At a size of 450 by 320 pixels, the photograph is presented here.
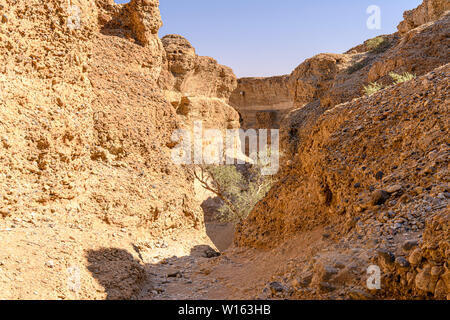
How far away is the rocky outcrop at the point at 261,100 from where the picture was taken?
30469 millimetres

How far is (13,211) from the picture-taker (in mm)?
4180

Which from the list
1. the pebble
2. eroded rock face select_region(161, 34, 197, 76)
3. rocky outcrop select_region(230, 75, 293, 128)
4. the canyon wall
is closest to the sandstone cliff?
the pebble

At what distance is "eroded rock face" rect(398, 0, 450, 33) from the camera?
599 inches

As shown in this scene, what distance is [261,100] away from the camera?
30953mm

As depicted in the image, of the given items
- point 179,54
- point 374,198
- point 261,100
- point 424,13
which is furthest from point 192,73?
point 374,198

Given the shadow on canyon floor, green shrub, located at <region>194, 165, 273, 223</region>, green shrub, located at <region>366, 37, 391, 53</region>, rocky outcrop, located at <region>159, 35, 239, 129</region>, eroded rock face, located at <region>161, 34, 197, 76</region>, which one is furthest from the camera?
rocky outcrop, located at <region>159, 35, 239, 129</region>

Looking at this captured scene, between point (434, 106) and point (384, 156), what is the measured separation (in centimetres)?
92

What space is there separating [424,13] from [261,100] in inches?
644

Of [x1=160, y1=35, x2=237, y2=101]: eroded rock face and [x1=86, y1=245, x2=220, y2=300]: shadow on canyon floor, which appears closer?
[x1=86, y1=245, x2=220, y2=300]: shadow on canyon floor

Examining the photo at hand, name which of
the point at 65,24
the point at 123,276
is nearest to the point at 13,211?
the point at 123,276

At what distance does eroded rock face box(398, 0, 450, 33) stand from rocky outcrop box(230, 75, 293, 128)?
12.8m

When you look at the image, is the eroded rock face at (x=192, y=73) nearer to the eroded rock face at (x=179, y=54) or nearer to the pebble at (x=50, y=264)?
the eroded rock face at (x=179, y=54)

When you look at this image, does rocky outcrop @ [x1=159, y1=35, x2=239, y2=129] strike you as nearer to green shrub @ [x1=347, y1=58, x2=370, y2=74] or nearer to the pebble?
green shrub @ [x1=347, y1=58, x2=370, y2=74]

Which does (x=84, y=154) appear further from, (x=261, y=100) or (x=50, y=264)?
(x=261, y=100)
